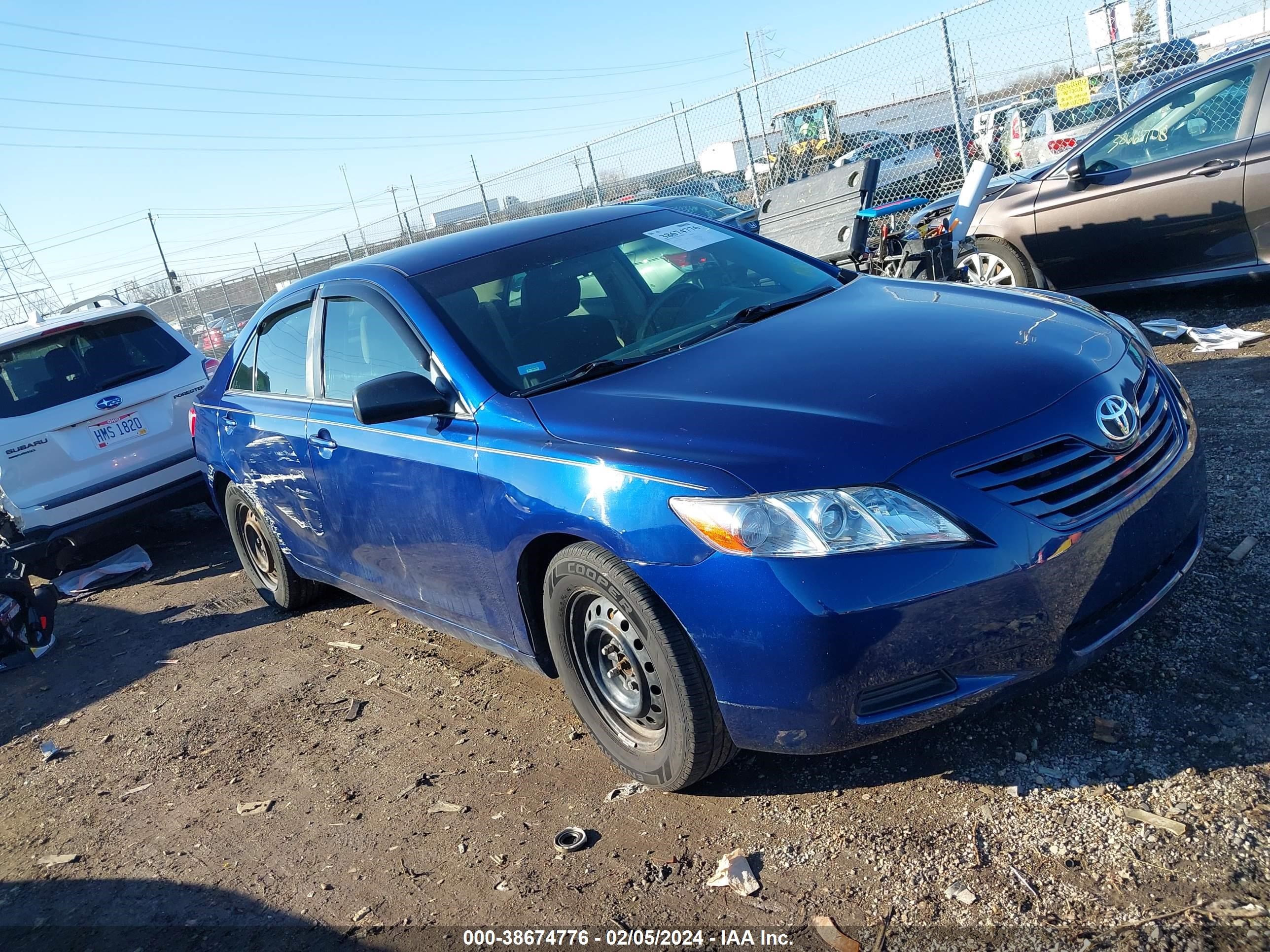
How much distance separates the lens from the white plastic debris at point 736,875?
2586 mm

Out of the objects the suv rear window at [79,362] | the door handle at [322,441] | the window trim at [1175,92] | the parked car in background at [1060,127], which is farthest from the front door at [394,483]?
the parked car in background at [1060,127]

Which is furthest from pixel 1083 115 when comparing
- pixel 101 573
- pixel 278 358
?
pixel 101 573

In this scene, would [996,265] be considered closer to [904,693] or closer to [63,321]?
[904,693]

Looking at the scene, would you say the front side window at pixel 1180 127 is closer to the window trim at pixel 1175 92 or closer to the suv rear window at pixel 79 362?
the window trim at pixel 1175 92

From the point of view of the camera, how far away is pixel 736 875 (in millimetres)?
2641

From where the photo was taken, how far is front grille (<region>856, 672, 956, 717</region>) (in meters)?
2.53

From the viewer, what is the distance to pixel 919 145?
12.4 meters

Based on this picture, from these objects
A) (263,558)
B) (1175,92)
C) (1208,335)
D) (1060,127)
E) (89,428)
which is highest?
(1175,92)

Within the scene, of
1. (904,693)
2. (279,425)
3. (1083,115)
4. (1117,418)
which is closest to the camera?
(904,693)

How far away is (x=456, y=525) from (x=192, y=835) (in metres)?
1.50

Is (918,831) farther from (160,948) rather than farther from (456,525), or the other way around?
(160,948)

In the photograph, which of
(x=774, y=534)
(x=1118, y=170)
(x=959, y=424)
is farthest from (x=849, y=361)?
(x=1118, y=170)

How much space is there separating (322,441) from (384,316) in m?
0.71

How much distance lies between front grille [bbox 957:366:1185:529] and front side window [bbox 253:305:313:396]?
124 inches
